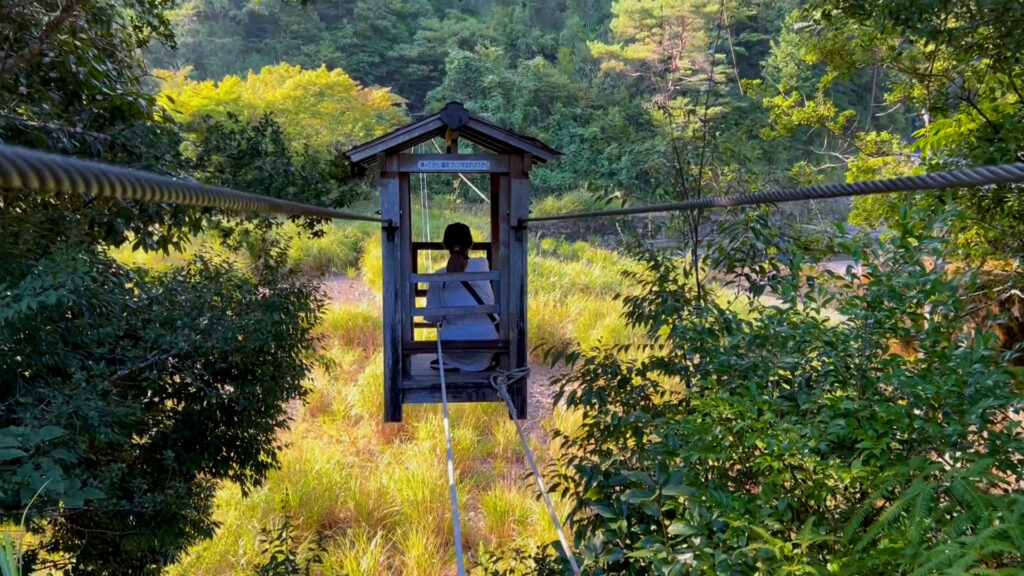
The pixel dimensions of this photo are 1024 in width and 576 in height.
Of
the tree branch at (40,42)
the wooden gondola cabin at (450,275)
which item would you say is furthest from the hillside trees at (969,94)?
the tree branch at (40,42)

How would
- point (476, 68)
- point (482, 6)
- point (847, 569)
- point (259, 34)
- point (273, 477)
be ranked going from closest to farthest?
Answer: point (847, 569) → point (273, 477) → point (476, 68) → point (259, 34) → point (482, 6)

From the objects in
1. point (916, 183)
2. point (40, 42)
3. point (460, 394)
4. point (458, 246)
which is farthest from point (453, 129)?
point (916, 183)

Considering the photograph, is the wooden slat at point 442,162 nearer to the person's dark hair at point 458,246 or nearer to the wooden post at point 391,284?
the wooden post at point 391,284

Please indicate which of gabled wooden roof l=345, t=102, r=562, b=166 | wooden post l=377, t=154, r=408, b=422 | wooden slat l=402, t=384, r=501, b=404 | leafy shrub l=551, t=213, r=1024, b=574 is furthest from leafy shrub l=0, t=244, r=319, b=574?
leafy shrub l=551, t=213, r=1024, b=574

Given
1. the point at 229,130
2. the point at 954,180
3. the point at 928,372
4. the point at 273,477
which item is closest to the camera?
the point at 954,180

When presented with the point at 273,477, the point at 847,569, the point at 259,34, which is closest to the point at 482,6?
the point at 259,34

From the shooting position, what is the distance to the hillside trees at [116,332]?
218 centimetres

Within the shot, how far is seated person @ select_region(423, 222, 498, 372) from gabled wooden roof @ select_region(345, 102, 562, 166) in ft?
1.49

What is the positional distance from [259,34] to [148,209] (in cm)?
2144

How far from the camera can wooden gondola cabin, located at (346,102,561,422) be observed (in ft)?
10.1

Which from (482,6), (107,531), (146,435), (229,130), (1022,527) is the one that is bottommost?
(107,531)

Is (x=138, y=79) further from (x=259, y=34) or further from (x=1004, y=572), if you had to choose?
(x=259, y=34)

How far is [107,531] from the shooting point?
8.27 ft

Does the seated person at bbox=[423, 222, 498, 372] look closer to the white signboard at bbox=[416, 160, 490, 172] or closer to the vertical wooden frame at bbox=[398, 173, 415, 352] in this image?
the vertical wooden frame at bbox=[398, 173, 415, 352]
